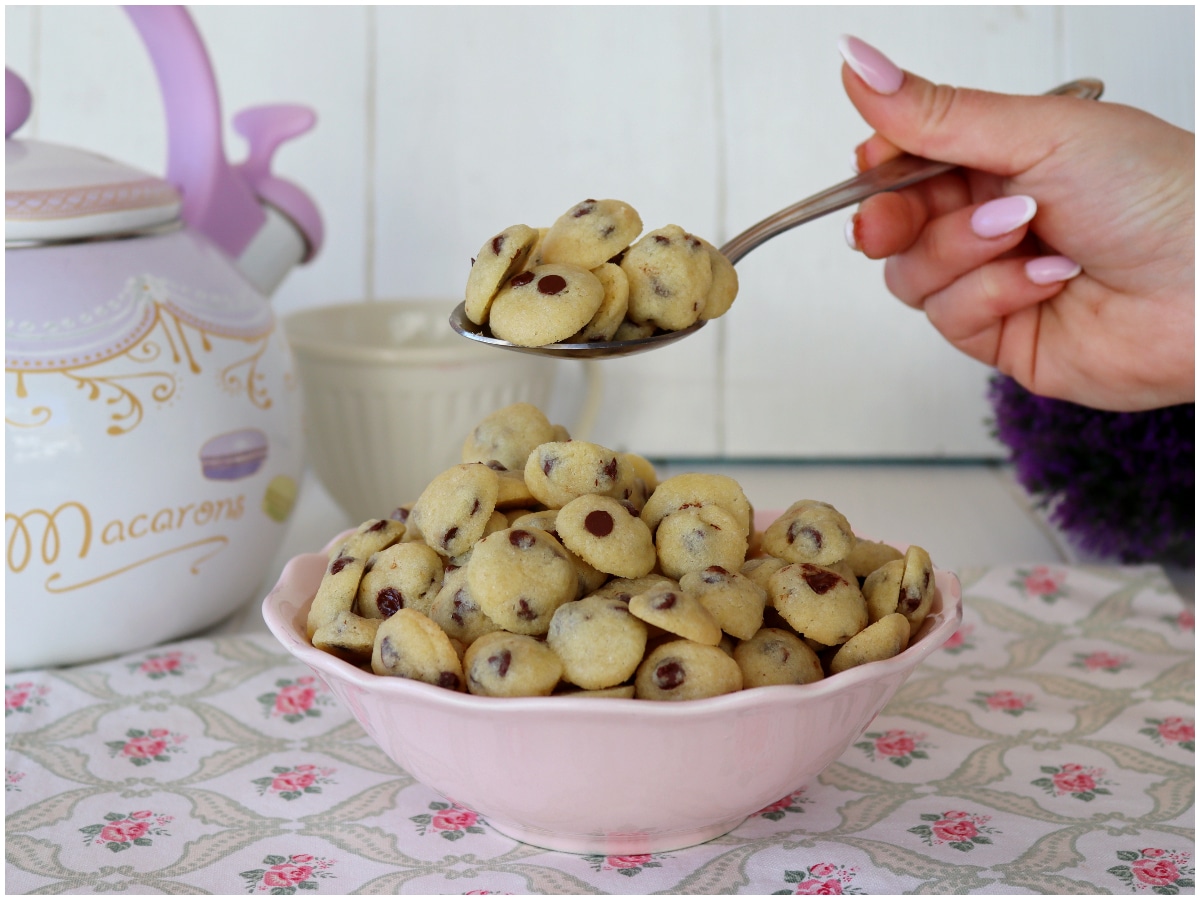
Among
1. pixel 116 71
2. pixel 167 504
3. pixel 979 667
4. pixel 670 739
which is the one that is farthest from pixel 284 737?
pixel 116 71

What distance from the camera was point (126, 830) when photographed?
55 cm

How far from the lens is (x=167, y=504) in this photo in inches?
27.5

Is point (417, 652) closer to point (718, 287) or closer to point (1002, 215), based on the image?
point (718, 287)

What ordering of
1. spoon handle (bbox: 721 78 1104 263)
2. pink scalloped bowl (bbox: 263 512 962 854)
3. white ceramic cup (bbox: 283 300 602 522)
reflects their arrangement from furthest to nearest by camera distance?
1. white ceramic cup (bbox: 283 300 602 522)
2. spoon handle (bbox: 721 78 1104 263)
3. pink scalloped bowl (bbox: 263 512 962 854)

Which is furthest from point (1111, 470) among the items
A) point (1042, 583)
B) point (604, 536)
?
point (604, 536)

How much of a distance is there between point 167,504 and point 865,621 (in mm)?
431

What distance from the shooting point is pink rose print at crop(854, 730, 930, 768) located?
2.03 feet

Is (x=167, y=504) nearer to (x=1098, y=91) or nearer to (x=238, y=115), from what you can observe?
(x=238, y=115)

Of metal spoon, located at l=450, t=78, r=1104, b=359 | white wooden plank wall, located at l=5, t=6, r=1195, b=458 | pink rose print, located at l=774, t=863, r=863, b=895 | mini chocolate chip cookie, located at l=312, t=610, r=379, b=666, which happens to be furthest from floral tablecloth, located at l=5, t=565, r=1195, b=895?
white wooden plank wall, located at l=5, t=6, r=1195, b=458

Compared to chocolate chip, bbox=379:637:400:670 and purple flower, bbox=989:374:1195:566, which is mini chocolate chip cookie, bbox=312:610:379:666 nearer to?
chocolate chip, bbox=379:637:400:670

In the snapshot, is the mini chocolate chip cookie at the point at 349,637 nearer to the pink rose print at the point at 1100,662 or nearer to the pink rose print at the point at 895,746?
the pink rose print at the point at 895,746

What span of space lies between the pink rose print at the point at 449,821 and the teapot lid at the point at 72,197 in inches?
15.9

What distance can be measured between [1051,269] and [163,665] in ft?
2.14

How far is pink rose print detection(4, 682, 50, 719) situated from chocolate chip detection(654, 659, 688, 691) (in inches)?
16.3
